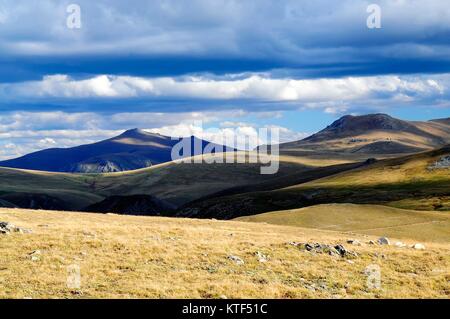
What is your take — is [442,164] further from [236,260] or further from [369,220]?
[236,260]

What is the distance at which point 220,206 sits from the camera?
191 metres

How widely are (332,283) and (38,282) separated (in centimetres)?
1528

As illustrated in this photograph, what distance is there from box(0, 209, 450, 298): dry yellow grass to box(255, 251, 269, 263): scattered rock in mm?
394

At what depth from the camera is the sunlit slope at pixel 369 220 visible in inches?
2761

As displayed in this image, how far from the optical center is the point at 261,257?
34188mm

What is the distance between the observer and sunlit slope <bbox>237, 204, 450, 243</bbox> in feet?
230

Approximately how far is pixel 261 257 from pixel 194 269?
574 cm

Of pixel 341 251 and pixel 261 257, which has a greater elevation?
pixel 261 257

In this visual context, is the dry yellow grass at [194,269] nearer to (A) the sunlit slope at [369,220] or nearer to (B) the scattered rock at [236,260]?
(B) the scattered rock at [236,260]

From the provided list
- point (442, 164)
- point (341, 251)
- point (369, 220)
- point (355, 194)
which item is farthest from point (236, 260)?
point (442, 164)

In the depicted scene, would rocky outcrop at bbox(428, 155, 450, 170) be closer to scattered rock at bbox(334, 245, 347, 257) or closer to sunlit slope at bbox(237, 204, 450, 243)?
sunlit slope at bbox(237, 204, 450, 243)

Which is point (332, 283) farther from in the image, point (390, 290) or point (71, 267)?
point (71, 267)

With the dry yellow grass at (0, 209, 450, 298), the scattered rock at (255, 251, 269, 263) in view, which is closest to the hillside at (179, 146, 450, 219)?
the dry yellow grass at (0, 209, 450, 298)
